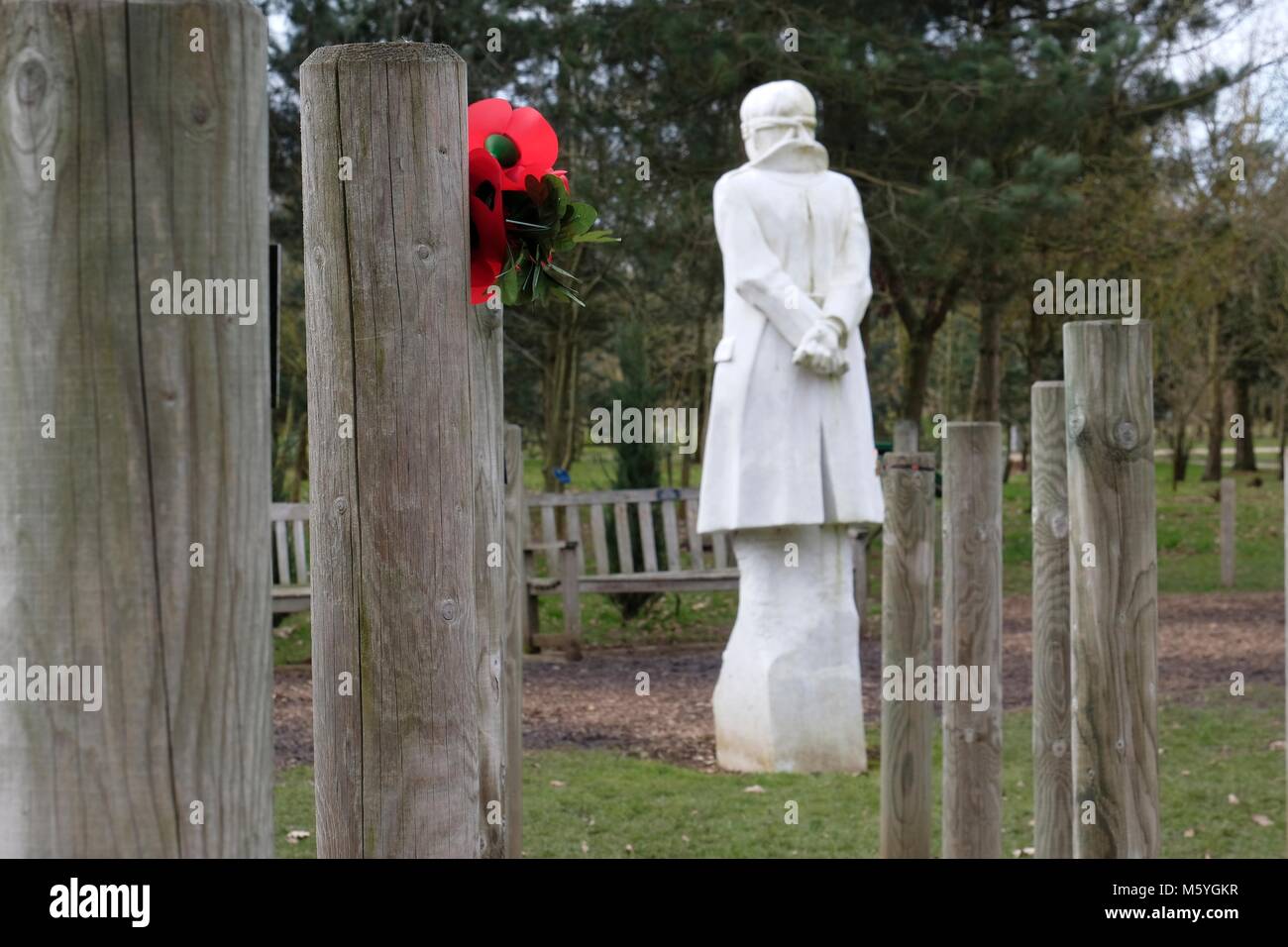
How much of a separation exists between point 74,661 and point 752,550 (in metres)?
6.89

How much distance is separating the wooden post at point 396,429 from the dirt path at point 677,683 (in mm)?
5986

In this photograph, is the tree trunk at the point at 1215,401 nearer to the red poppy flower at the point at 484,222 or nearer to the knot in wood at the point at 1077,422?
the knot in wood at the point at 1077,422

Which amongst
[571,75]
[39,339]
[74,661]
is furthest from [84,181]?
[571,75]

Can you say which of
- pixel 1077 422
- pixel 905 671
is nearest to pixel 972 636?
pixel 905 671

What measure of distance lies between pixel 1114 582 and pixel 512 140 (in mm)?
1699

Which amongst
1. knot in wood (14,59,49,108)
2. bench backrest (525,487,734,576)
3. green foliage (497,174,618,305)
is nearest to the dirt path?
bench backrest (525,487,734,576)

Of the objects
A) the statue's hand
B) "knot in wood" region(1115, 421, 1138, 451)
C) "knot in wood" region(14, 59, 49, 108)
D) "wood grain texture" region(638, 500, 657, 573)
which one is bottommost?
"wood grain texture" region(638, 500, 657, 573)

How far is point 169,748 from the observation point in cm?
124

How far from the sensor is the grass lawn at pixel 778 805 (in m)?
6.16

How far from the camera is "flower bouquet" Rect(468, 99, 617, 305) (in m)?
2.16

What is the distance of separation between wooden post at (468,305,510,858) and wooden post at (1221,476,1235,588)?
1272 cm

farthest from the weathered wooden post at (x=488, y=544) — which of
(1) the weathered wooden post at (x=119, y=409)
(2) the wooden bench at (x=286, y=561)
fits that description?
(2) the wooden bench at (x=286, y=561)

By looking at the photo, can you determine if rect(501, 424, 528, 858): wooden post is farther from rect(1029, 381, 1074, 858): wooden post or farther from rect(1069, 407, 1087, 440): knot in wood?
rect(1069, 407, 1087, 440): knot in wood
